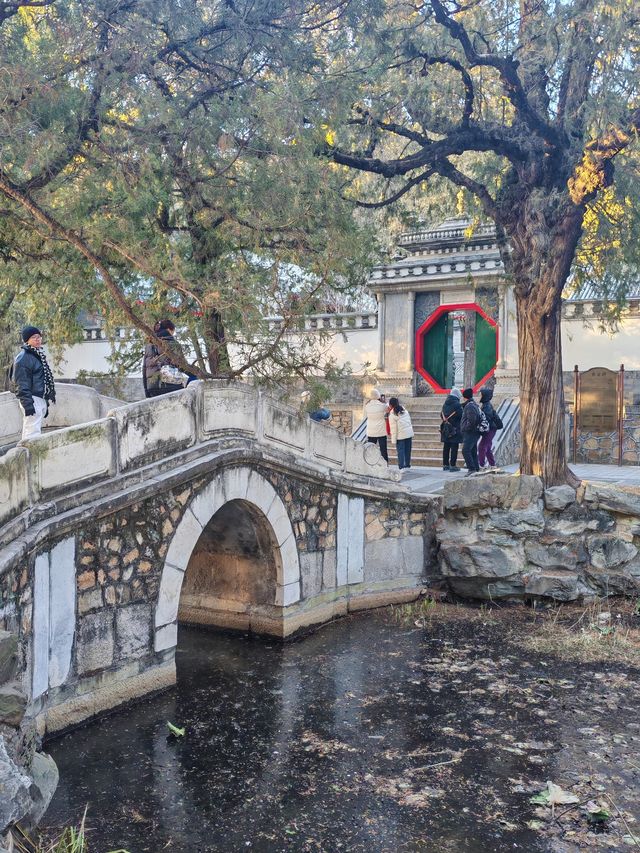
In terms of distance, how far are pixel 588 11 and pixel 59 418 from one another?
7064 millimetres

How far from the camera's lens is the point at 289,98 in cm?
752

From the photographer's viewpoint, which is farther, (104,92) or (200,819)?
(104,92)

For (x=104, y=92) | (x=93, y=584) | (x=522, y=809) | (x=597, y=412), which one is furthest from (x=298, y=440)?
(x=597, y=412)

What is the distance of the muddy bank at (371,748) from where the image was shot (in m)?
4.93

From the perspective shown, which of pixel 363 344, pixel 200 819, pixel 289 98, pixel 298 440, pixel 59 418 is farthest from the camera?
pixel 363 344

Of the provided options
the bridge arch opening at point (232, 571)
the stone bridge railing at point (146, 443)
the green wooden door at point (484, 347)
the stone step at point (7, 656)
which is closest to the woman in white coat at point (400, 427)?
the stone bridge railing at point (146, 443)

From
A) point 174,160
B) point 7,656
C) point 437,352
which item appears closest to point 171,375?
point 174,160

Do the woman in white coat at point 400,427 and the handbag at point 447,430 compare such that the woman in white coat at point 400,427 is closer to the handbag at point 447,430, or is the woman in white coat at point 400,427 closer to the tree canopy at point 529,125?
the handbag at point 447,430

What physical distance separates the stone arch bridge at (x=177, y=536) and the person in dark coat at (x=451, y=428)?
8.77 feet

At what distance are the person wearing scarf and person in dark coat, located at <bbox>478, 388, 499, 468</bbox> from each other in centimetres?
726

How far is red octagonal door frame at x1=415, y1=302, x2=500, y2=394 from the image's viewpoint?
1708 centimetres

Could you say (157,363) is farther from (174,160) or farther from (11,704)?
(11,704)

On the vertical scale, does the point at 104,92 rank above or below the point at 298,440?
above

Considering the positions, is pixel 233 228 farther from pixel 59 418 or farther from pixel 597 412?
pixel 597 412
